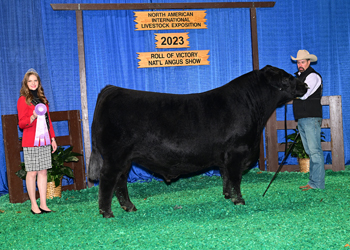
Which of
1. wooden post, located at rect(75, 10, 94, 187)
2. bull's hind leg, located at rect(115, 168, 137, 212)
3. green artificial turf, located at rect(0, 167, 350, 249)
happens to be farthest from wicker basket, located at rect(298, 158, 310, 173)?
wooden post, located at rect(75, 10, 94, 187)

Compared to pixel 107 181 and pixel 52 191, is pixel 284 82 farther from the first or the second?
pixel 52 191

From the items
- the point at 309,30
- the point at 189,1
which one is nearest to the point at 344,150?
the point at 309,30

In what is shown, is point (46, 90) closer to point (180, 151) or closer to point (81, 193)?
point (81, 193)

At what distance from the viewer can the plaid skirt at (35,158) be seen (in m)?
3.63

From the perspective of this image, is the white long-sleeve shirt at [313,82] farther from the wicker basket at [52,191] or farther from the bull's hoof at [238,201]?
the wicker basket at [52,191]

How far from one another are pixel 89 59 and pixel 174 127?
8.64 ft

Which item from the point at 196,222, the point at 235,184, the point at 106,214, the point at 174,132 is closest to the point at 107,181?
the point at 106,214

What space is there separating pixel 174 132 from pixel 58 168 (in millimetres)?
2164

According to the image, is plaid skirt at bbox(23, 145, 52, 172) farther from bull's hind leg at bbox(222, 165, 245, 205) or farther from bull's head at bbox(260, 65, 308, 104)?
bull's head at bbox(260, 65, 308, 104)

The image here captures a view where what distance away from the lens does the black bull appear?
3289 millimetres

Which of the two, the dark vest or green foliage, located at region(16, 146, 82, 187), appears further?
green foliage, located at region(16, 146, 82, 187)

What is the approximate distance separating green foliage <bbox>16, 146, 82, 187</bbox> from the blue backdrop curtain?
1.99ft

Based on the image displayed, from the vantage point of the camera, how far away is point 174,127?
334 cm

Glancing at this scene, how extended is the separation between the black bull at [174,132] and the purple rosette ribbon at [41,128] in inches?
23.1
